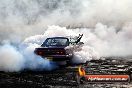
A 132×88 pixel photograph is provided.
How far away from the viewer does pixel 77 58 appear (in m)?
17.5

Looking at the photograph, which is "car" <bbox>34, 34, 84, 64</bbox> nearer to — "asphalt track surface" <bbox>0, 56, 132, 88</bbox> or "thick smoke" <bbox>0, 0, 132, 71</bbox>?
"asphalt track surface" <bbox>0, 56, 132, 88</bbox>

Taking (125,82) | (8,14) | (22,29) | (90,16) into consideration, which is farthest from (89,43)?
(125,82)

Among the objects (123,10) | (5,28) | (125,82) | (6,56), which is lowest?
(125,82)

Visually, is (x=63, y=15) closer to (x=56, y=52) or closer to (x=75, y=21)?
(x=75, y=21)

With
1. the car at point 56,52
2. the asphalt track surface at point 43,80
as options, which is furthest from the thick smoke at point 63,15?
the asphalt track surface at point 43,80

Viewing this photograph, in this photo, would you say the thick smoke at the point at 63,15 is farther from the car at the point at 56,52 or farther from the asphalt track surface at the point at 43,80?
the asphalt track surface at the point at 43,80

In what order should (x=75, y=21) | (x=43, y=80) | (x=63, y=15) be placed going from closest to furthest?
(x=43, y=80) < (x=75, y=21) < (x=63, y=15)

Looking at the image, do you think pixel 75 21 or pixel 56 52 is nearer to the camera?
pixel 56 52

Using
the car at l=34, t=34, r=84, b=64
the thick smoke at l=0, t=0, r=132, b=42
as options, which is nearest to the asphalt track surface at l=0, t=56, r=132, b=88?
the car at l=34, t=34, r=84, b=64

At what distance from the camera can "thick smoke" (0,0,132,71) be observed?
26.0 meters

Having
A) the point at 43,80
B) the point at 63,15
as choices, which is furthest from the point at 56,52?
the point at 63,15

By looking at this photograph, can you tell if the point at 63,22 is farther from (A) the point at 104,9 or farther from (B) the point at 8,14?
(B) the point at 8,14

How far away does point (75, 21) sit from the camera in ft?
120

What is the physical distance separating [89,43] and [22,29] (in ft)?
39.4
